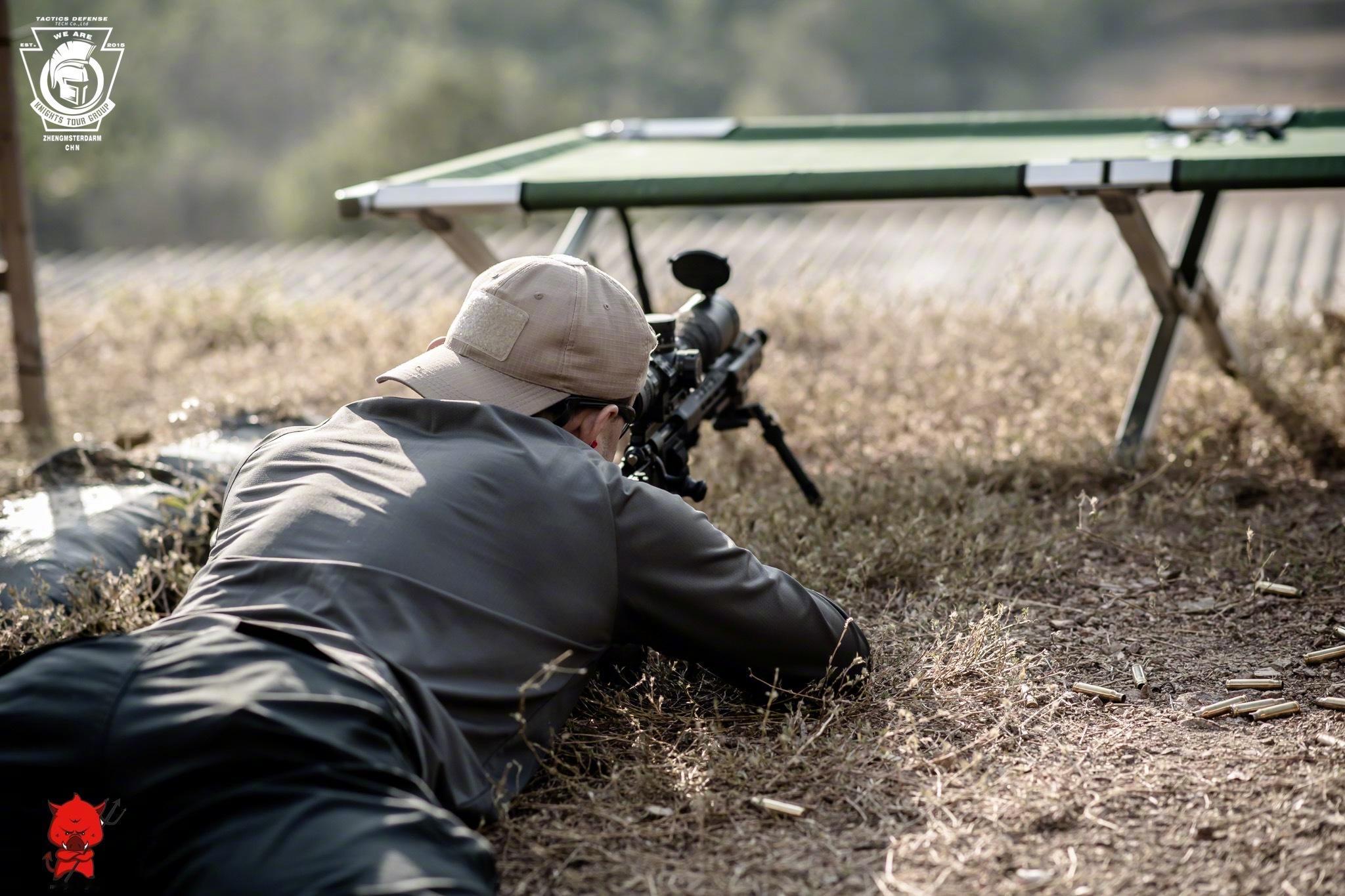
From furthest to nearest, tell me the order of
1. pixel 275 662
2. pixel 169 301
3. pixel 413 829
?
pixel 169 301 < pixel 275 662 < pixel 413 829

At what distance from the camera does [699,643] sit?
82.6 inches

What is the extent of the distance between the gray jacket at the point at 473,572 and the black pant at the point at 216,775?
0.09 metres

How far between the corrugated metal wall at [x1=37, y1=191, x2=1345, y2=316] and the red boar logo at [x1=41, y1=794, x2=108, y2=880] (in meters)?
4.54

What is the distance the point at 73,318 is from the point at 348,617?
607cm

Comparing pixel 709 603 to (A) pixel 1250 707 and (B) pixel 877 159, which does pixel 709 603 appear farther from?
(B) pixel 877 159

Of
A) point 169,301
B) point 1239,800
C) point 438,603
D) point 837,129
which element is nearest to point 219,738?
point 438,603

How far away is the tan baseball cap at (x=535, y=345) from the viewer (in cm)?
213

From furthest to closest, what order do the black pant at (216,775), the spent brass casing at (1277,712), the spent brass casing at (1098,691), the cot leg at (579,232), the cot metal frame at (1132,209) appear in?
1. the cot leg at (579,232)
2. the cot metal frame at (1132,209)
3. the spent brass casing at (1098,691)
4. the spent brass casing at (1277,712)
5. the black pant at (216,775)

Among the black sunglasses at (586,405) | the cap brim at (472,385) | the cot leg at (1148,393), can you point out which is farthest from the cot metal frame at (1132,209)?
the cap brim at (472,385)

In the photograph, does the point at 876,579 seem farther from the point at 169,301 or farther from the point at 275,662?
the point at 169,301

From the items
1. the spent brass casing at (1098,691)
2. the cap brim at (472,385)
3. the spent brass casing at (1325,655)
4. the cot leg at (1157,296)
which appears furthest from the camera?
the cot leg at (1157,296)

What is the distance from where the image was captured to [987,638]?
8.77 feet

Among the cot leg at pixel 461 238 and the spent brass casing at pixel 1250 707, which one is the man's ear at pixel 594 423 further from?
the cot leg at pixel 461 238

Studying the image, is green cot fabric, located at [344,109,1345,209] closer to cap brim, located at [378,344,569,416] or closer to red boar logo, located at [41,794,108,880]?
cap brim, located at [378,344,569,416]
